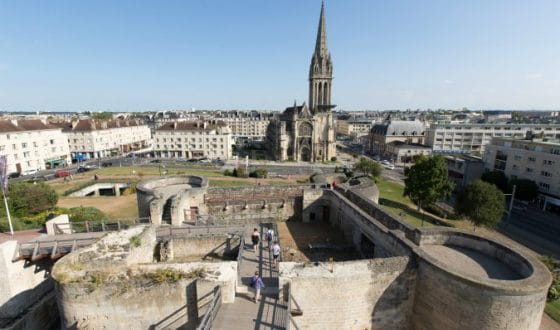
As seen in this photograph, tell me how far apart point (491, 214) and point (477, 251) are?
19949 mm

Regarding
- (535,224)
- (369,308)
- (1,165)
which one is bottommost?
(535,224)

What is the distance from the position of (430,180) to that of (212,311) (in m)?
31.2

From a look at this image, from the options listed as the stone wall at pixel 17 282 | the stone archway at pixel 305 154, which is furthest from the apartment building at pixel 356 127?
the stone wall at pixel 17 282

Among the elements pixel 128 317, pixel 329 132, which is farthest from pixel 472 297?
pixel 329 132

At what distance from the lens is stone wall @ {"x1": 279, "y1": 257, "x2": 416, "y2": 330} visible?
11.0m

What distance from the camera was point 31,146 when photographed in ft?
178

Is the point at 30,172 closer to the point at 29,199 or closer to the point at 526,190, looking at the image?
the point at 29,199

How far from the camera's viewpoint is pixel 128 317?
10656 millimetres

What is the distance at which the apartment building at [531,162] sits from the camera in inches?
1543

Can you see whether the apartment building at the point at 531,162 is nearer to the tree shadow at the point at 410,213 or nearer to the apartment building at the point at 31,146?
the tree shadow at the point at 410,213

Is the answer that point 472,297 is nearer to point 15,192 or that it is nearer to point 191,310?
point 191,310

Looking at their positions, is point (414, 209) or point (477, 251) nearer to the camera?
point (477, 251)

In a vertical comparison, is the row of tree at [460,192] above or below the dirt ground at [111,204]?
above

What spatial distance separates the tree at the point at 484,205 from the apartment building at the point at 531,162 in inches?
711
